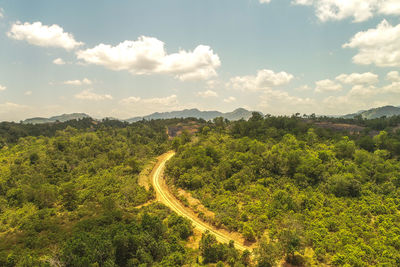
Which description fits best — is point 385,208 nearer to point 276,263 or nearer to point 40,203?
point 276,263

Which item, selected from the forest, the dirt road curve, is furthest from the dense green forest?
the dirt road curve

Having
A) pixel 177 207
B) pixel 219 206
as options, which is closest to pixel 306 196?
pixel 219 206

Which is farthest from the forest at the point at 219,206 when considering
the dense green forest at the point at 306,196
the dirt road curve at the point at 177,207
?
the dirt road curve at the point at 177,207

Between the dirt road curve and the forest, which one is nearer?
the forest

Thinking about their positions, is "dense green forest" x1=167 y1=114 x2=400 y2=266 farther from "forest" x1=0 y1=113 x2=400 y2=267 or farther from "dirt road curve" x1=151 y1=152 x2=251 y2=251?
"dirt road curve" x1=151 y1=152 x2=251 y2=251

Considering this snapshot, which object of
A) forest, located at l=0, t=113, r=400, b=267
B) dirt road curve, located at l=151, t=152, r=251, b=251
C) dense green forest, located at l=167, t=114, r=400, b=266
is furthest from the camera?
dirt road curve, located at l=151, t=152, r=251, b=251

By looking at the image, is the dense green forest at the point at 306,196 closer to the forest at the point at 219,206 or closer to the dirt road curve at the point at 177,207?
the forest at the point at 219,206

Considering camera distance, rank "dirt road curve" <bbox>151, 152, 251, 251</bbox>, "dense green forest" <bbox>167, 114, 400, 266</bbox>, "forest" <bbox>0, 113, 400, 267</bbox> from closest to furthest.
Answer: "forest" <bbox>0, 113, 400, 267</bbox> → "dense green forest" <bbox>167, 114, 400, 266</bbox> → "dirt road curve" <bbox>151, 152, 251, 251</bbox>
